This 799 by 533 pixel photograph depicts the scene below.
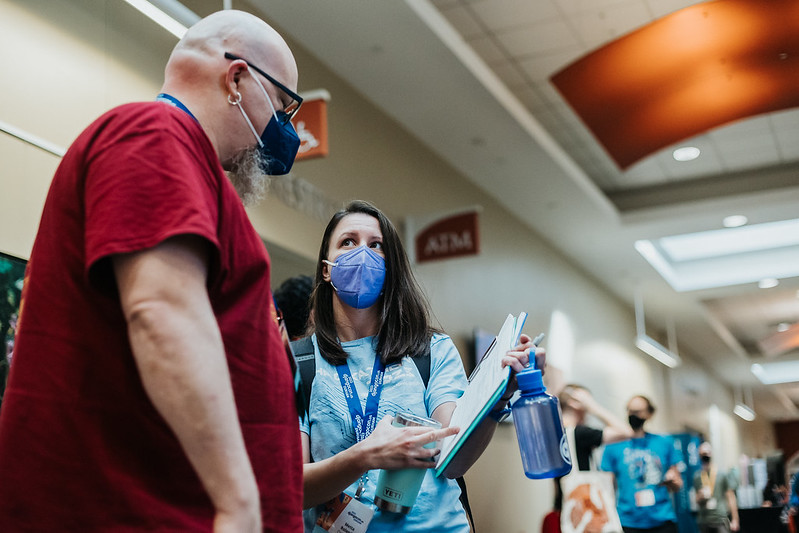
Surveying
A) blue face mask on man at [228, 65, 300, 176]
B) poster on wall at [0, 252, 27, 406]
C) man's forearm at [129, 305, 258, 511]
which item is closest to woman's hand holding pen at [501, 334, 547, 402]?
blue face mask on man at [228, 65, 300, 176]

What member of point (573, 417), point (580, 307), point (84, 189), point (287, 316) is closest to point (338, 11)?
point (287, 316)

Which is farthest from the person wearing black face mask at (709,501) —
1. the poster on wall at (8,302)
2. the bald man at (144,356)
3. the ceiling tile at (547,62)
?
the bald man at (144,356)

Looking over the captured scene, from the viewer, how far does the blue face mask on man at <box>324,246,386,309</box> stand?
214 cm

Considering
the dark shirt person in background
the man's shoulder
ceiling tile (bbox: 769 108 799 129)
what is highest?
ceiling tile (bbox: 769 108 799 129)

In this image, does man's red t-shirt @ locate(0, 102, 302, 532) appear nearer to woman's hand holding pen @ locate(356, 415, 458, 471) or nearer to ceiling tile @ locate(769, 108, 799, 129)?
woman's hand holding pen @ locate(356, 415, 458, 471)

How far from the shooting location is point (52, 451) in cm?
104

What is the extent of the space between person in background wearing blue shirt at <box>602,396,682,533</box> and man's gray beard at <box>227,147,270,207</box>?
5556 millimetres

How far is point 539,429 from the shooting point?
5.55ft

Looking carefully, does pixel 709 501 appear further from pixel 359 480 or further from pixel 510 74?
pixel 359 480

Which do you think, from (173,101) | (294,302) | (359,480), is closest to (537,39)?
(294,302)

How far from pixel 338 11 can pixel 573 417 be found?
376 cm

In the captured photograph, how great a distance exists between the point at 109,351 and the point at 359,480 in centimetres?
99

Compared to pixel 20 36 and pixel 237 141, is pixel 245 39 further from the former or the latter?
pixel 20 36

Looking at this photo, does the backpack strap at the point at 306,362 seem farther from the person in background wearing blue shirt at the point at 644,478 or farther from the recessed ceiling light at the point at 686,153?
the recessed ceiling light at the point at 686,153
